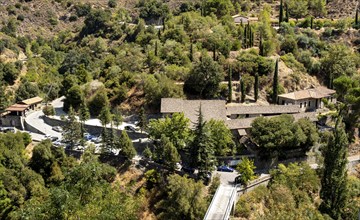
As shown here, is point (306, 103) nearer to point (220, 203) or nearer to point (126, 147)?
point (126, 147)

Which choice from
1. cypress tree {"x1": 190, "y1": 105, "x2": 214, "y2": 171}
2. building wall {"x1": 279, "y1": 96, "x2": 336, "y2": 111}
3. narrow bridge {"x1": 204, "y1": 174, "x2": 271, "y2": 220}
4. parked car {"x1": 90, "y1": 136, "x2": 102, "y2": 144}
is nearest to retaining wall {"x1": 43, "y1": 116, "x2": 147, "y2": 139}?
parked car {"x1": 90, "y1": 136, "x2": 102, "y2": 144}

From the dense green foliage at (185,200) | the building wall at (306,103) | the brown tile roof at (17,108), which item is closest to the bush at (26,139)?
the brown tile roof at (17,108)

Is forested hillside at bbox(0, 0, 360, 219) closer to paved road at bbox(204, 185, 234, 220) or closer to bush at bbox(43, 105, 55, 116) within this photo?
paved road at bbox(204, 185, 234, 220)

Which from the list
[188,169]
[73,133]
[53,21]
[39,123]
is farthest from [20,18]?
[188,169]

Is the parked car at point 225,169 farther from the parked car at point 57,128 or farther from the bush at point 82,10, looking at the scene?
the bush at point 82,10

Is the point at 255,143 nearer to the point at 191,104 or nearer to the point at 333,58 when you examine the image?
the point at 191,104

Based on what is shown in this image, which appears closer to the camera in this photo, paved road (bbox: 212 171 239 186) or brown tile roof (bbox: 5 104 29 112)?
paved road (bbox: 212 171 239 186)

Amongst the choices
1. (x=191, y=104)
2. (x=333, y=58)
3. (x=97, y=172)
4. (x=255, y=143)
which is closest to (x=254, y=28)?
(x=333, y=58)

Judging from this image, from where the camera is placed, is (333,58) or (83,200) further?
(333,58)
